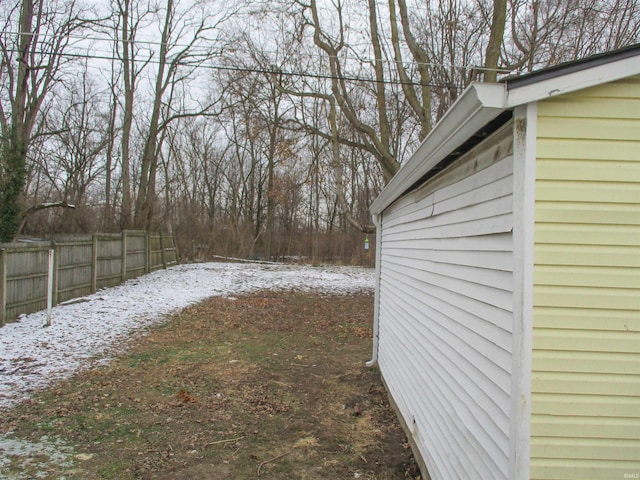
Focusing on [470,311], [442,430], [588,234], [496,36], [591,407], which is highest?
[496,36]

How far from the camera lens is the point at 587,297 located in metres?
1.71

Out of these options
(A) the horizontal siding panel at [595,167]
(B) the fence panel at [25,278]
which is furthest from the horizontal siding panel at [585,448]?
(B) the fence panel at [25,278]

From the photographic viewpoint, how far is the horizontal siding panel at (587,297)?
169 cm

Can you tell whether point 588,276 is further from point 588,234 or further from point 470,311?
point 470,311

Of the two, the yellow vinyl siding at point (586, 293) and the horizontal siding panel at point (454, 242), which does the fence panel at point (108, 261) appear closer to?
the horizontal siding panel at point (454, 242)

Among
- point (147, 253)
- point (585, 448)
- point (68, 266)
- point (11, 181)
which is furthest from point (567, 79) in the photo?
point (147, 253)

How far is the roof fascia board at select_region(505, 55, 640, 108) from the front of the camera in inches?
63.5

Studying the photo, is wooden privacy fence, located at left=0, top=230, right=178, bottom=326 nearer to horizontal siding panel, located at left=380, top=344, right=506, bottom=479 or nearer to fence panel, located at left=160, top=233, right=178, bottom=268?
fence panel, located at left=160, top=233, right=178, bottom=268

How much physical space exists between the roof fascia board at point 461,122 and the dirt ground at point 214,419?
8.00 feet

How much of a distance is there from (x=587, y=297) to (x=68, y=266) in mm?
10287

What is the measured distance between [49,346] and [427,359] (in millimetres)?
5836

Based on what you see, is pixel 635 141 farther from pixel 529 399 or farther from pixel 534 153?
pixel 529 399

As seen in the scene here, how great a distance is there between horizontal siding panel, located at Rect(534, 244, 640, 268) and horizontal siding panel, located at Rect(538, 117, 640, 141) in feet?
1.50

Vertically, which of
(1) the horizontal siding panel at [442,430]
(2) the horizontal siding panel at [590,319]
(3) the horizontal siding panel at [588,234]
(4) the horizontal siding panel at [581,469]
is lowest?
(1) the horizontal siding panel at [442,430]
